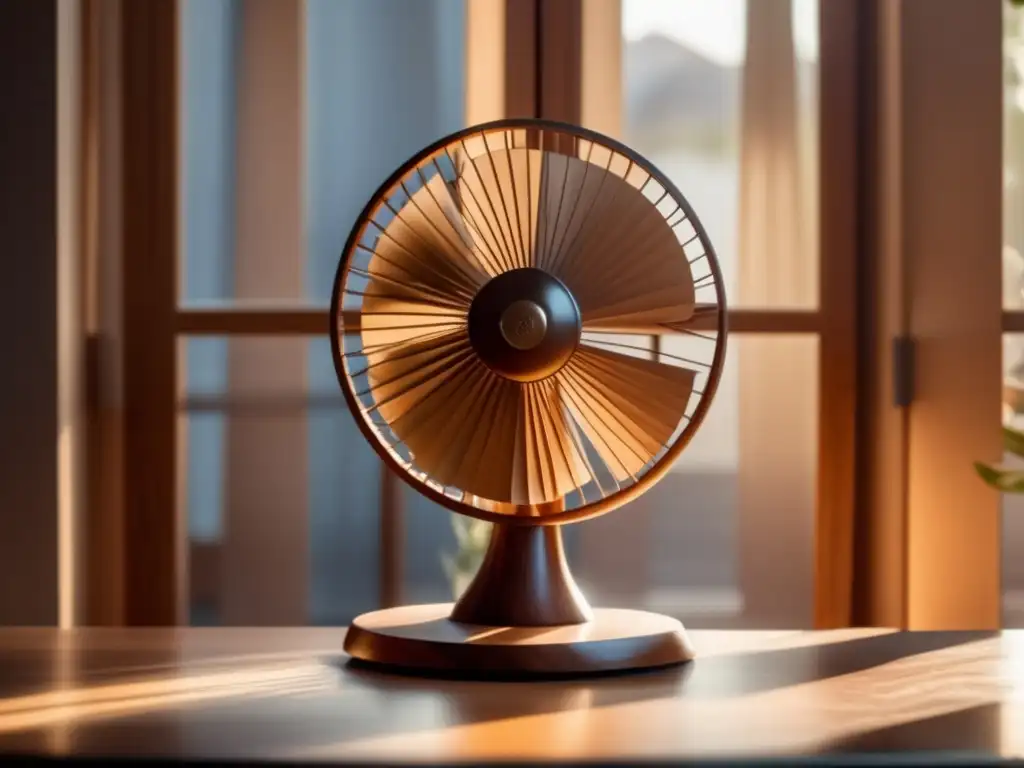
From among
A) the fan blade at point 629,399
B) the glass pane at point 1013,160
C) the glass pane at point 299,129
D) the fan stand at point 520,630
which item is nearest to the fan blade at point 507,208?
the fan blade at point 629,399

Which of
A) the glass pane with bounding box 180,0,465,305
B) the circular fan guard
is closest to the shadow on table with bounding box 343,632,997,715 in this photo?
the circular fan guard

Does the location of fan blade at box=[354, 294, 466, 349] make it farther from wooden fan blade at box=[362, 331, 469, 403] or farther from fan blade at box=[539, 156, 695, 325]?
fan blade at box=[539, 156, 695, 325]

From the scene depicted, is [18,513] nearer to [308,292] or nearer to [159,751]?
[308,292]

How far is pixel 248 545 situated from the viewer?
6.41 ft

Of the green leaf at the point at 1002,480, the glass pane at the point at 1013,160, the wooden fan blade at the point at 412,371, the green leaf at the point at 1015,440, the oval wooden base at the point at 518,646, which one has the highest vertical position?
the glass pane at the point at 1013,160

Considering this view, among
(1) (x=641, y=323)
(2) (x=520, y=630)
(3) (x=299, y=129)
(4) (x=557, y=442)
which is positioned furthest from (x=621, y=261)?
(3) (x=299, y=129)

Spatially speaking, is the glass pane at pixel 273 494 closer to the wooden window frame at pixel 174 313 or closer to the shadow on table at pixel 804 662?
the wooden window frame at pixel 174 313

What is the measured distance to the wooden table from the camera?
1.04 m

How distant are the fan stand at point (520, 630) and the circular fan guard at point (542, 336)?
50 millimetres

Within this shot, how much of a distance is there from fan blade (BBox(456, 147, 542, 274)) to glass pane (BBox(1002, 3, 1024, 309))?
28.2 inches

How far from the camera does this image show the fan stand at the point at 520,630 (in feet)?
4.33

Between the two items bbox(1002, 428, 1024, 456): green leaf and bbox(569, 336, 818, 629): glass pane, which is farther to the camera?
bbox(569, 336, 818, 629): glass pane

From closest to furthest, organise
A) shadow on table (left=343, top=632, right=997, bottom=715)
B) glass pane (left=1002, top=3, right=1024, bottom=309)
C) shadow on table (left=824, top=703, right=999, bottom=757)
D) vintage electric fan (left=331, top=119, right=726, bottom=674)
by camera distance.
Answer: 1. shadow on table (left=824, top=703, right=999, bottom=757)
2. shadow on table (left=343, top=632, right=997, bottom=715)
3. vintage electric fan (left=331, top=119, right=726, bottom=674)
4. glass pane (left=1002, top=3, right=1024, bottom=309)

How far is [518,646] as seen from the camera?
132 cm
